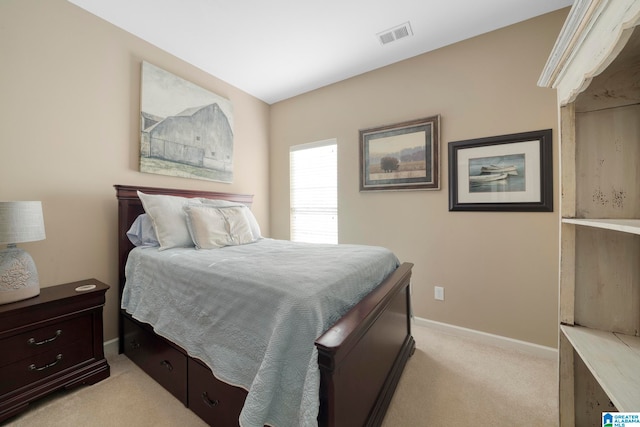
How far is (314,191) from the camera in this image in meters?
3.40

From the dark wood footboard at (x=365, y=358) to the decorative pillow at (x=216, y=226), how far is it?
1.33m

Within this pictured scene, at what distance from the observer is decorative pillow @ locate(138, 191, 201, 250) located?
199cm

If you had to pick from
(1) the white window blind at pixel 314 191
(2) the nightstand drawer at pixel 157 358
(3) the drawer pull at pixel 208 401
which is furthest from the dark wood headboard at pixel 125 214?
(1) the white window blind at pixel 314 191

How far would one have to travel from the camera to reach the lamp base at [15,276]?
56.7 inches

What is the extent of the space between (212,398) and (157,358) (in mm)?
641

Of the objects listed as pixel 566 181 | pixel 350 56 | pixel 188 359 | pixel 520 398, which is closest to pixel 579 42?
pixel 566 181

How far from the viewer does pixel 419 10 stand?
2.03 meters

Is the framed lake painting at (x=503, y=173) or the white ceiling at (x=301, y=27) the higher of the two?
the white ceiling at (x=301, y=27)

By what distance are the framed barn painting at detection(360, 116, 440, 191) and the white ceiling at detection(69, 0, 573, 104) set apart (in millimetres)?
750

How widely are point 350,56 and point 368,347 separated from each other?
2695 millimetres

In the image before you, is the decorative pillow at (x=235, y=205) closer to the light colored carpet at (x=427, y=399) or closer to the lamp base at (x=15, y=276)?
the lamp base at (x=15, y=276)

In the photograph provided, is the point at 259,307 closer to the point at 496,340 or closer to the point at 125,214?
the point at 125,214

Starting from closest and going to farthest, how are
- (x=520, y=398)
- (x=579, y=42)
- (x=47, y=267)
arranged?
(x=579, y=42) < (x=520, y=398) < (x=47, y=267)

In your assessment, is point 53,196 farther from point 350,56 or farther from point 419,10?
point 419,10
